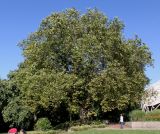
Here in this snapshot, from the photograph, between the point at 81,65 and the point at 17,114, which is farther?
the point at 17,114

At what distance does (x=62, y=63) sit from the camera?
51844 mm

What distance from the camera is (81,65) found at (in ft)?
163

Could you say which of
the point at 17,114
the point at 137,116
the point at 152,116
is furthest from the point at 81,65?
the point at 17,114

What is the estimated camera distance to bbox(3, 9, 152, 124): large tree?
4822 centimetres

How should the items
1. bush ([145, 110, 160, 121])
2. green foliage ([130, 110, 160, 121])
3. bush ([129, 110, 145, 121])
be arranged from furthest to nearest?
bush ([129, 110, 145, 121]) → green foliage ([130, 110, 160, 121]) → bush ([145, 110, 160, 121])

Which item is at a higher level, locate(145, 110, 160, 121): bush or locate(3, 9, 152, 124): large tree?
locate(3, 9, 152, 124): large tree

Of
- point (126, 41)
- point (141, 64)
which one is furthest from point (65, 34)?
point (141, 64)

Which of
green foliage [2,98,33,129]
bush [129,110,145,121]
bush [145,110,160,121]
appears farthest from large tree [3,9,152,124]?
green foliage [2,98,33,129]

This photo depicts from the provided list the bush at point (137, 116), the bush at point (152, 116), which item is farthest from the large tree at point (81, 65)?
the bush at point (152, 116)

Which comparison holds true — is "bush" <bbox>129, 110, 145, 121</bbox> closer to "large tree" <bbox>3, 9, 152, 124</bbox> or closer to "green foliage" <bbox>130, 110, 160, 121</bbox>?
"green foliage" <bbox>130, 110, 160, 121</bbox>

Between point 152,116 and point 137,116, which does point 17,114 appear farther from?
point 152,116

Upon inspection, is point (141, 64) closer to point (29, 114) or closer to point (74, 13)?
point (74, 13)

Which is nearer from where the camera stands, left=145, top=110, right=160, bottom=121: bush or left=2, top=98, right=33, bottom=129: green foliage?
left=145, top=110, right=160, bottom=121: bush

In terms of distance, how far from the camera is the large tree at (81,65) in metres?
48.2
